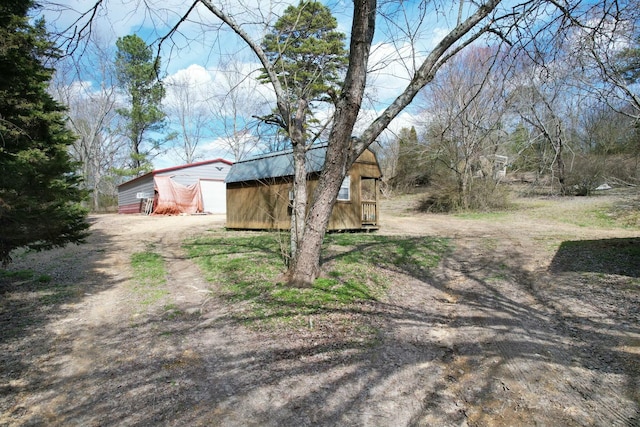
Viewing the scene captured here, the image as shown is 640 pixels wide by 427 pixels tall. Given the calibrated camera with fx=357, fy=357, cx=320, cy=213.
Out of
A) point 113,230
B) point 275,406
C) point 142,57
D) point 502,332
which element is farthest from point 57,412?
point 142,57

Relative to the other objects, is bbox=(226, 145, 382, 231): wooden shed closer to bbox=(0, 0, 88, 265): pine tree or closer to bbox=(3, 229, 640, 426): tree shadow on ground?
bbox=(0, 0, 88, 265): pine tree

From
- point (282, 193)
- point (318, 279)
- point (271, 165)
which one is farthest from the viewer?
point (271, 165)

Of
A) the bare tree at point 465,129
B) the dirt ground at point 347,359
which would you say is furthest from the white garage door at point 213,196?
the dirt ground at point 347,359

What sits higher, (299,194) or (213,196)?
(213,196)

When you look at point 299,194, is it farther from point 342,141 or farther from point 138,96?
point 138,96

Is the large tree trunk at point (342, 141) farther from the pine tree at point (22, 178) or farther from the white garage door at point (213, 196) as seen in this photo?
the white garage door at point (213, 196)

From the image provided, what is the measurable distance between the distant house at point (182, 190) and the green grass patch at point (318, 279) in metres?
14.1

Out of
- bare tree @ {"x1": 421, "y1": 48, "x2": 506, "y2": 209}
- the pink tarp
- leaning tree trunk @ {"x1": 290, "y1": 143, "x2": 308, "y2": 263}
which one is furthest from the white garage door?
leaning tree trunk @ {"x1": 290, "y1": 143, "x2": 308, "y2": 263}

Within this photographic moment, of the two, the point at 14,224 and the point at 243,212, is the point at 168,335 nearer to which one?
the point at 14,224

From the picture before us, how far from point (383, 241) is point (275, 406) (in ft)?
23.7

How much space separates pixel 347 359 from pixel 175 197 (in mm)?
21768

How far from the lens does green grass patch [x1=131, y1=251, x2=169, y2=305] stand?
5535 mm

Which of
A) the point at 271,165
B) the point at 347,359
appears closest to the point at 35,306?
the point at 347,359

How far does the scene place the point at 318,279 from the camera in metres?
5.61
